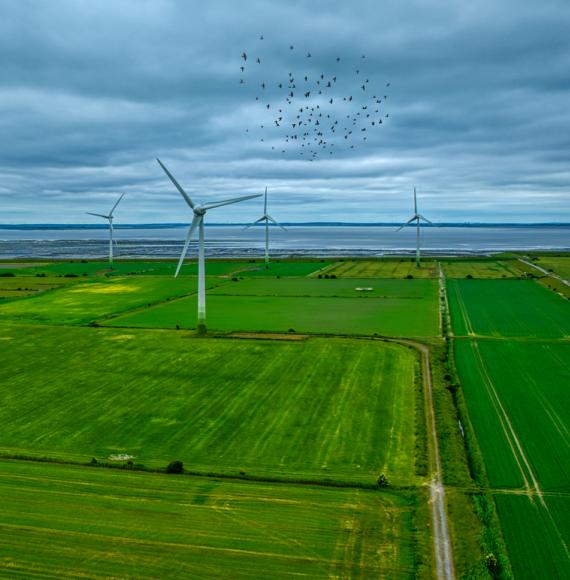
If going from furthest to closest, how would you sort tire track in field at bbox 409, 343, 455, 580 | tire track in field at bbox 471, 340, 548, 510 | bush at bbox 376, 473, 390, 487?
bush at bbox 376, 473, 390, 487 → tire track in field at bbox 471, 340, 548, 510 → tire track in field at bbox 409, 343, 455, 580

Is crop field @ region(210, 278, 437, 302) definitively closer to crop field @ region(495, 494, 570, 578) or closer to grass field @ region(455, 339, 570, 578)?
grass field @ region(455, 339, 570, 578)

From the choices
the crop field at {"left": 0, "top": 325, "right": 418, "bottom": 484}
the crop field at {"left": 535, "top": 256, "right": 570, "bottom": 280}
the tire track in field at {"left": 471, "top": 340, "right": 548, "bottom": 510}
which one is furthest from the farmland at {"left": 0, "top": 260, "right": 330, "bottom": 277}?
the tire track in field at {"left": 471, "top": 340, "right": 548, "bottom": 510}

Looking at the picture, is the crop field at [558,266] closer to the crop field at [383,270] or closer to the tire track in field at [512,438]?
the crop field at [383,270]

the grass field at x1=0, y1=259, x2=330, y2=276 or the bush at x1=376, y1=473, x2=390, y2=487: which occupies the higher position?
the grass field at x1=0, y1=259, x2=330, y2=276

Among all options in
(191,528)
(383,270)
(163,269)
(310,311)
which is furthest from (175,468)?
(163,269)

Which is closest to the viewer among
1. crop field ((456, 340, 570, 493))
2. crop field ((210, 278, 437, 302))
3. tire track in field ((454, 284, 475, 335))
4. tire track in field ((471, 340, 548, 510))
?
tire track in field ((471, 340, 548, 510))

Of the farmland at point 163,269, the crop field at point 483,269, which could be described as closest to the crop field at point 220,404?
the crop field at point 483,269

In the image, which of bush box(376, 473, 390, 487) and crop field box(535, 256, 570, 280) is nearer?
bush box(376, 473, 390, 487)
